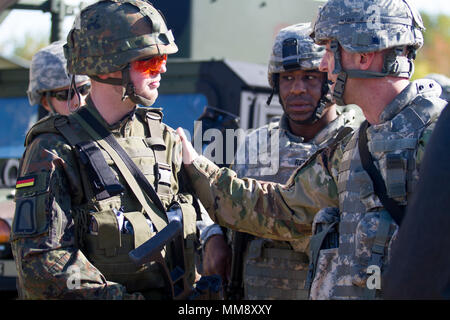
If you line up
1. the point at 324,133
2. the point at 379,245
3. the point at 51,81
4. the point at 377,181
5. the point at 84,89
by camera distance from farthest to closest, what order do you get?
the point at 51,81 → the point at 84,89 → the point at 324,133 → the point at 377,181 → the point at 379,245

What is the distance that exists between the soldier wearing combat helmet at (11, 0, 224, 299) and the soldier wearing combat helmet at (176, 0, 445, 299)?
29 cm

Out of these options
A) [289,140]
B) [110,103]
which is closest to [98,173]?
[110,103]

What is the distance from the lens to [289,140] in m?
4.00

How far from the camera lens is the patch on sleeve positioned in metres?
2.61

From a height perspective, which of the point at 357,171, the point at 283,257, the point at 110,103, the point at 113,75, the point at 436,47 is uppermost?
the point at 113,75

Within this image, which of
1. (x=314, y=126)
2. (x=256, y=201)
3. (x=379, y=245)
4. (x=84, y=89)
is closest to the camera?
(x=379, y=245)

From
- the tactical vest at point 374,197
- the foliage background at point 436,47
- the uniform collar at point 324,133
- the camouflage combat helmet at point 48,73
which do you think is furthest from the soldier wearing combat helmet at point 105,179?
the foliage background at point 436,47

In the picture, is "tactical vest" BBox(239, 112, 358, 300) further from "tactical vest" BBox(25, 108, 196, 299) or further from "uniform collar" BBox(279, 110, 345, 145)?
"tactical vest" BBox(25, 108, 196, 299)

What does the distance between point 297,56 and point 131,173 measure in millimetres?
1535

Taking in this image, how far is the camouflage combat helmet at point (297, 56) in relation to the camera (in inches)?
156

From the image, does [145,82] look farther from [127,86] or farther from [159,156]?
[159,156]

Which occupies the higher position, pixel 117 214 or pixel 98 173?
pixel 98 173

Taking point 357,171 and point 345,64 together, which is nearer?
point 357,171

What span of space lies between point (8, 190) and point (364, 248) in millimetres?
3556
